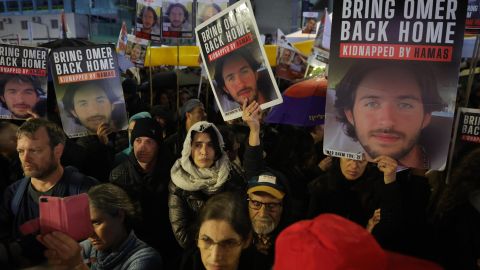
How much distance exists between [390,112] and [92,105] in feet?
8.00

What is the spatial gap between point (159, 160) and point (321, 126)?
6.24 ft

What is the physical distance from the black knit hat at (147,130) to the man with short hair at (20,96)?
104 cm

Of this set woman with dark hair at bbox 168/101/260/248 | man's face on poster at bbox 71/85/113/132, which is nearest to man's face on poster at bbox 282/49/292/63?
man's face on poster at bbox 71/85/113/132

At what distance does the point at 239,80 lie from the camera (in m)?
2.67

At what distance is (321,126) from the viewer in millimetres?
4254

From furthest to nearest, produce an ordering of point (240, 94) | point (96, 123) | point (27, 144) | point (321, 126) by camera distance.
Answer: point (321, 126) → point (96, 123) → point (240, 94) → point (27, 144)

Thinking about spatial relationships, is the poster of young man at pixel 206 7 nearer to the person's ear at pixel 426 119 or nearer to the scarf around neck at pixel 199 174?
the scarf around neck at pixel 199 174

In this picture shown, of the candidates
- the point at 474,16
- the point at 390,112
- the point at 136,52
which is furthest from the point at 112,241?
the point at 136,52

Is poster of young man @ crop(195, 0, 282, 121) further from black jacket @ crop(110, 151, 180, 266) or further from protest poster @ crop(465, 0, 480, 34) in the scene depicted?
protest poster @ crop(465, 0, 480, 34)

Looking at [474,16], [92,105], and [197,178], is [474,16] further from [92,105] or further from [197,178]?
[92,105]

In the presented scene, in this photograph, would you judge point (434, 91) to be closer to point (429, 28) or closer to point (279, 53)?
point (429, 28)

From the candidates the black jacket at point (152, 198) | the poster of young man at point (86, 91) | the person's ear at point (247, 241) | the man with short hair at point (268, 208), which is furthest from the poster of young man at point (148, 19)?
the person's ear at point (247, 241)

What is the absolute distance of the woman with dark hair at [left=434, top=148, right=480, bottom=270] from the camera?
2.10m

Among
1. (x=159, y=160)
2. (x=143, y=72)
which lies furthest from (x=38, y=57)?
(x=143, y=72)
